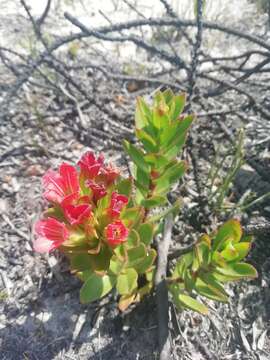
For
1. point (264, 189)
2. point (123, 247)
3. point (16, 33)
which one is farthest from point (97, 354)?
point (16, 33)

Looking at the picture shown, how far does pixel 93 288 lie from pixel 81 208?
397 millimetres

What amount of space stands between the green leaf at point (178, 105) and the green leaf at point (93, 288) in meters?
0.64

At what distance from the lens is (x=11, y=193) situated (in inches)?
89.9

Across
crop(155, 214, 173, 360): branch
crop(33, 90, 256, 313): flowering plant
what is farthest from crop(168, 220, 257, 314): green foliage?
crop(155, 214, 173, 360): branch

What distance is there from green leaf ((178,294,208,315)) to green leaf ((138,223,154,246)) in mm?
246

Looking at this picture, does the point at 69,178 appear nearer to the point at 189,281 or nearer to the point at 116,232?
the point at 116,232

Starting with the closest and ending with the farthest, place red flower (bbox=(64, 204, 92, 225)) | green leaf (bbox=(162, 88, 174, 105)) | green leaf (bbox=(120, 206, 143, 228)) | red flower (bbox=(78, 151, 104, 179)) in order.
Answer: red flower (bbox=(64, 204, 92, 225)) → red flower (bbox=(78, 151, 104, 179)) → green leaf (bbox=(120, 206, 143, 228)) → green leaf (bbox=(162, 88, 174, 105))

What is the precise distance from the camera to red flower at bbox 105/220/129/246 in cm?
132

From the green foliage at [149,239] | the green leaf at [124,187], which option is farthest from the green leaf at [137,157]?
the green leaf at [124,187]

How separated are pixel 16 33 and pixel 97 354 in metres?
2.62

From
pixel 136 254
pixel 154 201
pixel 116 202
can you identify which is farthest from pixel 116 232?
pixel 154 201

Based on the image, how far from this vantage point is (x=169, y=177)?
161 cm

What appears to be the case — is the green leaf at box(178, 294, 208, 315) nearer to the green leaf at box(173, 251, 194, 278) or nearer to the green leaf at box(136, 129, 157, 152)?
the green leaf at box(173, 251, 194, 278)

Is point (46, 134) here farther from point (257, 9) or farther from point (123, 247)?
point (257, 9)
